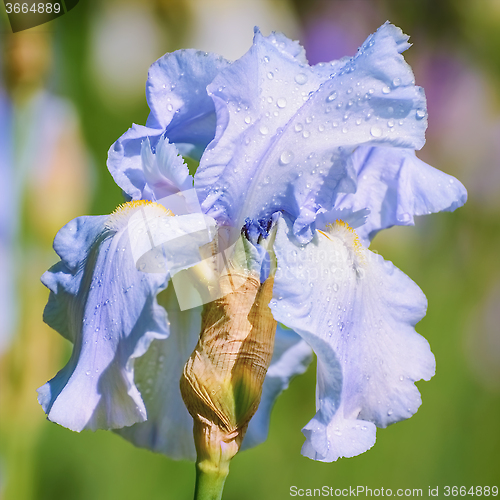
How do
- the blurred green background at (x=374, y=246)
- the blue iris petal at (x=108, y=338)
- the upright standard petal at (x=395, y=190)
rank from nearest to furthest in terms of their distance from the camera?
the blue iris petal at (x=108, y=338), the upright standard petal at (x=395, y=190), the blurred green background at (x=374, y=246)

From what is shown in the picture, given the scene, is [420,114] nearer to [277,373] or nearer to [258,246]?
[258,246]

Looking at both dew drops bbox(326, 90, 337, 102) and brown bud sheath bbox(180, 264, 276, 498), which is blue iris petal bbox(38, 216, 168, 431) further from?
dew drops bbox(326, 90, 337, 102)
